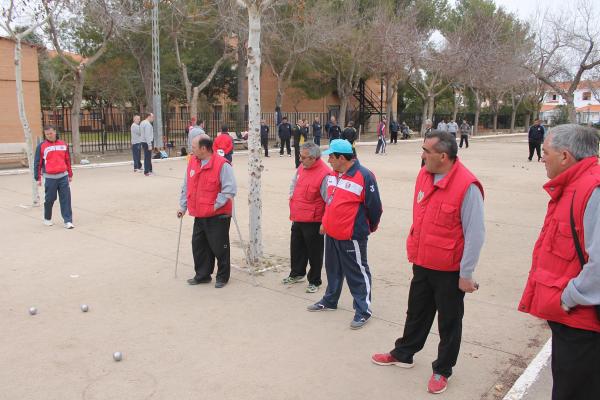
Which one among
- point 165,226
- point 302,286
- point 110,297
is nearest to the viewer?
point 110,297

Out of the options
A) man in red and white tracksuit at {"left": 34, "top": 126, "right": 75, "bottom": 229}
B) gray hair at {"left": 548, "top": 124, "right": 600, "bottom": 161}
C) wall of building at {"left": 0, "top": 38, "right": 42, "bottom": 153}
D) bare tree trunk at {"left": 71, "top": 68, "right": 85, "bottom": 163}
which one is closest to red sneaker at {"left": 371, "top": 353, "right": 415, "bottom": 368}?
gray hair at {"left": 548, "top": 124, "right": 600, "bottom": 161}

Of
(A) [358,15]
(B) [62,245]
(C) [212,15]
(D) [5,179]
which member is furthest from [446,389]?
(A) [358,15]

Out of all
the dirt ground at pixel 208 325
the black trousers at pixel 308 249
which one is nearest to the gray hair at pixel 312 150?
the black trousers at pixel 308 249

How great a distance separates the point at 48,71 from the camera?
32.3 meters

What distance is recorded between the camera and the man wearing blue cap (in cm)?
474

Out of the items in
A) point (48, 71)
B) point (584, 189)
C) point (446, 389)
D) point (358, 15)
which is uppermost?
point (358, 15)

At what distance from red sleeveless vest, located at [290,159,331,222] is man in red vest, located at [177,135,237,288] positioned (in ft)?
2.39

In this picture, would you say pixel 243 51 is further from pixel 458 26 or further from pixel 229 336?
pixel 229 336

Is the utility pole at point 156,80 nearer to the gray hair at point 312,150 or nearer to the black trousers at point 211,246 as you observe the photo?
the black trousers at point 211,246

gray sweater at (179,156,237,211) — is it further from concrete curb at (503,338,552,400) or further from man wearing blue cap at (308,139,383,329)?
concrete curb at (503,338,552,400)

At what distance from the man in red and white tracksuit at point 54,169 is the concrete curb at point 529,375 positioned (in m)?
7.31

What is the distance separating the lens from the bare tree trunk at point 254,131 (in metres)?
6.41

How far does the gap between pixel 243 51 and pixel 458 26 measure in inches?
776

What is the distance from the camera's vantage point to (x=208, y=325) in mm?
4965
